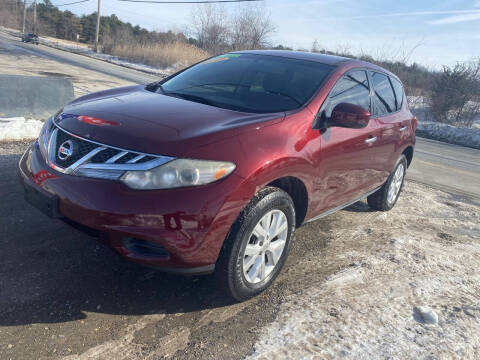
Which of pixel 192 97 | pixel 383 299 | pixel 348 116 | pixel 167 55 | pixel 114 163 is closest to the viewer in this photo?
pixel 114 163

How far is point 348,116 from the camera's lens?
123 inches

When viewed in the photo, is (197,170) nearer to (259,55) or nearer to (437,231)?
(259,55)

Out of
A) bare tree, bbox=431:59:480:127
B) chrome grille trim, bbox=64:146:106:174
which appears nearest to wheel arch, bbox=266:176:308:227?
chrome grille trim, bbox=64:146:106:174

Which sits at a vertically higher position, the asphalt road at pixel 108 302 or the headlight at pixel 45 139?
the headlight at pixel 45 139

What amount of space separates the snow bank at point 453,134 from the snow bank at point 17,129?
13929 millimetres

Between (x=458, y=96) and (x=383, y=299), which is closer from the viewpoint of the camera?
(x=383, y=299)

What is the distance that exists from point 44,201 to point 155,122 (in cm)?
85

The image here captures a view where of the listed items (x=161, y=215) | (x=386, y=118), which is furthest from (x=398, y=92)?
(x=161, y=215)

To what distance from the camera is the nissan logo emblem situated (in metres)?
2.51

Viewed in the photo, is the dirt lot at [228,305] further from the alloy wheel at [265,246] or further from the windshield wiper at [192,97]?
the windshield wiper at [192,97]

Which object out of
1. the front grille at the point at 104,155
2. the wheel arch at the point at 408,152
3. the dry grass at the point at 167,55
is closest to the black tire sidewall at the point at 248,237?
the front grille at the point at 104,155

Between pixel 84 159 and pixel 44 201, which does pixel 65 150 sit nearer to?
pixel 84 159

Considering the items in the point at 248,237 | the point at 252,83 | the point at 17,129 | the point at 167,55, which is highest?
the point at 167,55

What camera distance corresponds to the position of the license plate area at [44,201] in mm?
2453
